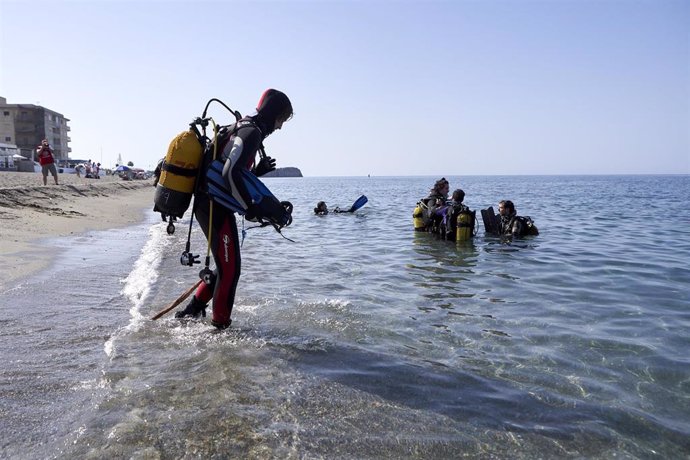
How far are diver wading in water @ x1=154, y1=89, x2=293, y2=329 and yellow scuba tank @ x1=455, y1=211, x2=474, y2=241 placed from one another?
8025 mm

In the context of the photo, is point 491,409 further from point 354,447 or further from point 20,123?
point 20,123

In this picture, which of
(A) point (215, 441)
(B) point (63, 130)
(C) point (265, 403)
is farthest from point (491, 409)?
(B) point (63, 130)

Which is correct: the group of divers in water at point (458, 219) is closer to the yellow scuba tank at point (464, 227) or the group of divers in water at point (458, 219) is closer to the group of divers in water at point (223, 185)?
the yellow scuba tank at point (464, 227)

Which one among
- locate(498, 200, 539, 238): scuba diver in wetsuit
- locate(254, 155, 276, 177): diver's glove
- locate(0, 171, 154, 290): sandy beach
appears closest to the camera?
locate(254, 155, 276, 177): diver's glove

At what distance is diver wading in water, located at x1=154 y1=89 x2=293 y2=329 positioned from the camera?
4.23m

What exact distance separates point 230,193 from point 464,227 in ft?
28.2

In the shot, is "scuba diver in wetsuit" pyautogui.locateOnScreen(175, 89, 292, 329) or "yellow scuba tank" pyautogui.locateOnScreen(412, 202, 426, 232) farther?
"yellow scuba tank" pyautogui.locateOnScreen(412, 202, 426, 232)

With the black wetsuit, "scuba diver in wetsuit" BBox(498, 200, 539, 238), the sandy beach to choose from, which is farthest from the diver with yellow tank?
the sandy beach

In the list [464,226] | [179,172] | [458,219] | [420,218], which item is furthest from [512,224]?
[179,172]

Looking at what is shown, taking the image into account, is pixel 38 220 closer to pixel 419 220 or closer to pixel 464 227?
pixel 419 220

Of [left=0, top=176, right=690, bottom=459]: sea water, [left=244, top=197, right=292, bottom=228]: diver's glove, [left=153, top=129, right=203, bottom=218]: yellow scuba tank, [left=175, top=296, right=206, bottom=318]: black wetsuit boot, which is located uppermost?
[left=153, top=129, right=203, bottom=218]: yellow scuba tank

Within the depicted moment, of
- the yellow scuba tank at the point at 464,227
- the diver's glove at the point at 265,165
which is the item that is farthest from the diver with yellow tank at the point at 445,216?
the diver's glove at the point at 265,165

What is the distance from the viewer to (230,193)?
4336 mm

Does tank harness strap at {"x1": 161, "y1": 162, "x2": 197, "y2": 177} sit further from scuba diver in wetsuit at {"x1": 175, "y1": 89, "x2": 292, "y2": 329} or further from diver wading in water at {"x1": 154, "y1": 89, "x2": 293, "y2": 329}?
scuba diver in wetsuit at {"x1": 175, "y1": 89, "x2": 292, "y2": 329}
